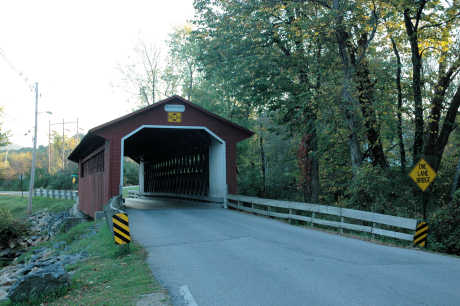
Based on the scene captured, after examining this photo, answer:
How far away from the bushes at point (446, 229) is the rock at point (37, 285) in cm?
778

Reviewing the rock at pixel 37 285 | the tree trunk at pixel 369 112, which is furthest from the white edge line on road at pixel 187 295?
the tree trunk at pixel 369 112

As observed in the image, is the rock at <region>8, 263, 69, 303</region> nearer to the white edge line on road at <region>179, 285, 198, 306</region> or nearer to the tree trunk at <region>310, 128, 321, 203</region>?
the white edge line on road at <region>179, 285, 198, 306</region>

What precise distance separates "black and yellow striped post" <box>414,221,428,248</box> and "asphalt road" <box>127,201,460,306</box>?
2.44 feet

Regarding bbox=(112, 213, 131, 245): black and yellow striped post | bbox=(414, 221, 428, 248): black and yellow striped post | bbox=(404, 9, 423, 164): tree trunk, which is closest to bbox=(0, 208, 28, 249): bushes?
bbox=(112, 213, 131, 245): black and yellow striped post

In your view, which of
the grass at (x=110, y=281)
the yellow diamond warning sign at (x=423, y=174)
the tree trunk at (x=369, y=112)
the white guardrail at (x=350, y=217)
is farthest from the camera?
the tree trunk at (x=369, y=112)

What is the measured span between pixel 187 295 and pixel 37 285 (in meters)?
2.37

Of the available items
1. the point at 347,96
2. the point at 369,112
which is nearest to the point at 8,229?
the point at 347,96

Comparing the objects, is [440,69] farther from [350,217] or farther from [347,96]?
[350,217]

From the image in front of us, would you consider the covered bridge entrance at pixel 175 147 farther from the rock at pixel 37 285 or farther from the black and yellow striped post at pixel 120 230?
the rock at pixel 37 285

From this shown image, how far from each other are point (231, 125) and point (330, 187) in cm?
532

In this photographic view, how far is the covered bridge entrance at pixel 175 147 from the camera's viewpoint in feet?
53.1

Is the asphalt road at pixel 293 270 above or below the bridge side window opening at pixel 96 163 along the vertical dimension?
below

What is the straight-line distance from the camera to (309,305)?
4.12 metres

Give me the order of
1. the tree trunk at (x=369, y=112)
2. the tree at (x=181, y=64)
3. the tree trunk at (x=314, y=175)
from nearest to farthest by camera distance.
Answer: the tree trunk at (x=369, y=112)
the tree trunk at (x=314, y=175)
the tree at (x=181, y=64)
